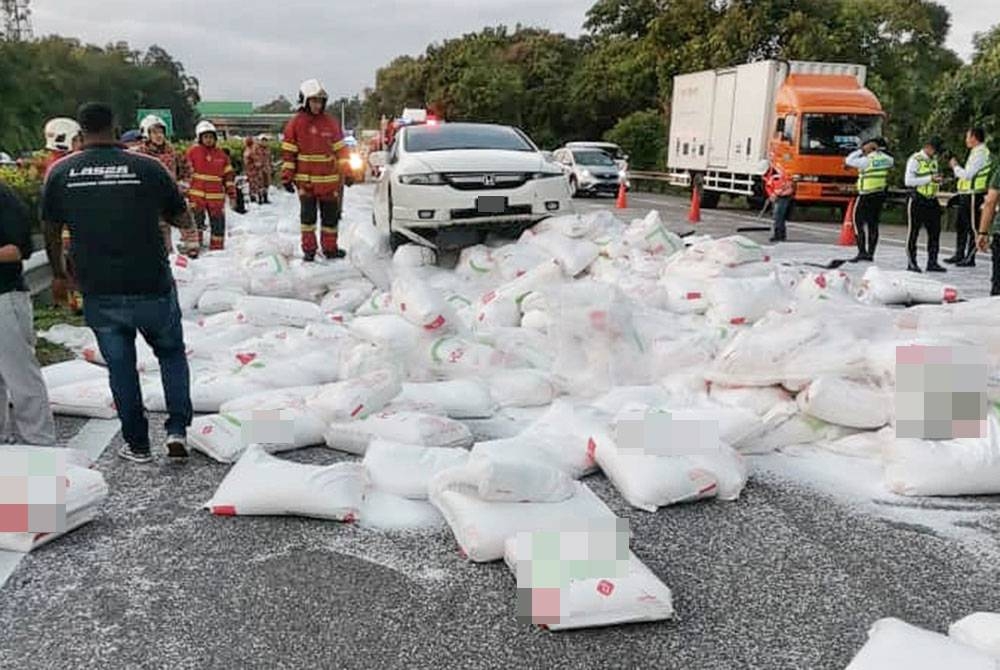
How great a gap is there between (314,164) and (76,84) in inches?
2885

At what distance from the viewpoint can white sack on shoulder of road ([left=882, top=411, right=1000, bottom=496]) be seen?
3.50 m

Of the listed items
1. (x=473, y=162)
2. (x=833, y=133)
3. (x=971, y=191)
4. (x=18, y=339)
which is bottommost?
(x=18, y=339)

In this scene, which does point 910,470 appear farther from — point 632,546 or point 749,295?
point 749,295

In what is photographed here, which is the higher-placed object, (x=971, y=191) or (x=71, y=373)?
(x=971, y=191)

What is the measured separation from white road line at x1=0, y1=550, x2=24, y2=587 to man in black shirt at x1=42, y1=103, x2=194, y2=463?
93 centimetres

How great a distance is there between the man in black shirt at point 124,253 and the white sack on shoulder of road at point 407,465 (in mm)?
970

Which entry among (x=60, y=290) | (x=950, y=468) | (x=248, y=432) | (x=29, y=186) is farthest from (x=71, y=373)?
(x=29, y=186)

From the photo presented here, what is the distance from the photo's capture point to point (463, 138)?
9539 mm

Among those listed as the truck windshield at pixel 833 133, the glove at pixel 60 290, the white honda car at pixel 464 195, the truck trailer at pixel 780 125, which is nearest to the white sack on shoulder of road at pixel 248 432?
the glove at pixel 60 290

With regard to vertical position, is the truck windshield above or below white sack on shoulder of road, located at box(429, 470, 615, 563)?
above

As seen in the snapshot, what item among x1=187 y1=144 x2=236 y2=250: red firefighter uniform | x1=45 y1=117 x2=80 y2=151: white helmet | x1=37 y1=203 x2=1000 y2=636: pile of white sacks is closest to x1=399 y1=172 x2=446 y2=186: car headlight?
x1=37 y1=203 x2=1000 y2=636: pile of white sacks

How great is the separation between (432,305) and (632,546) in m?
2.47

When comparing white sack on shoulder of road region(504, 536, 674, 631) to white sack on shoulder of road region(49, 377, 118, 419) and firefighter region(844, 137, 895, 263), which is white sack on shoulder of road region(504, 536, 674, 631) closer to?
white sack on shoulder of road region(49, 377, 118, 419)

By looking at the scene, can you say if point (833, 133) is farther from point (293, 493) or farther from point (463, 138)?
point (293, 493)
